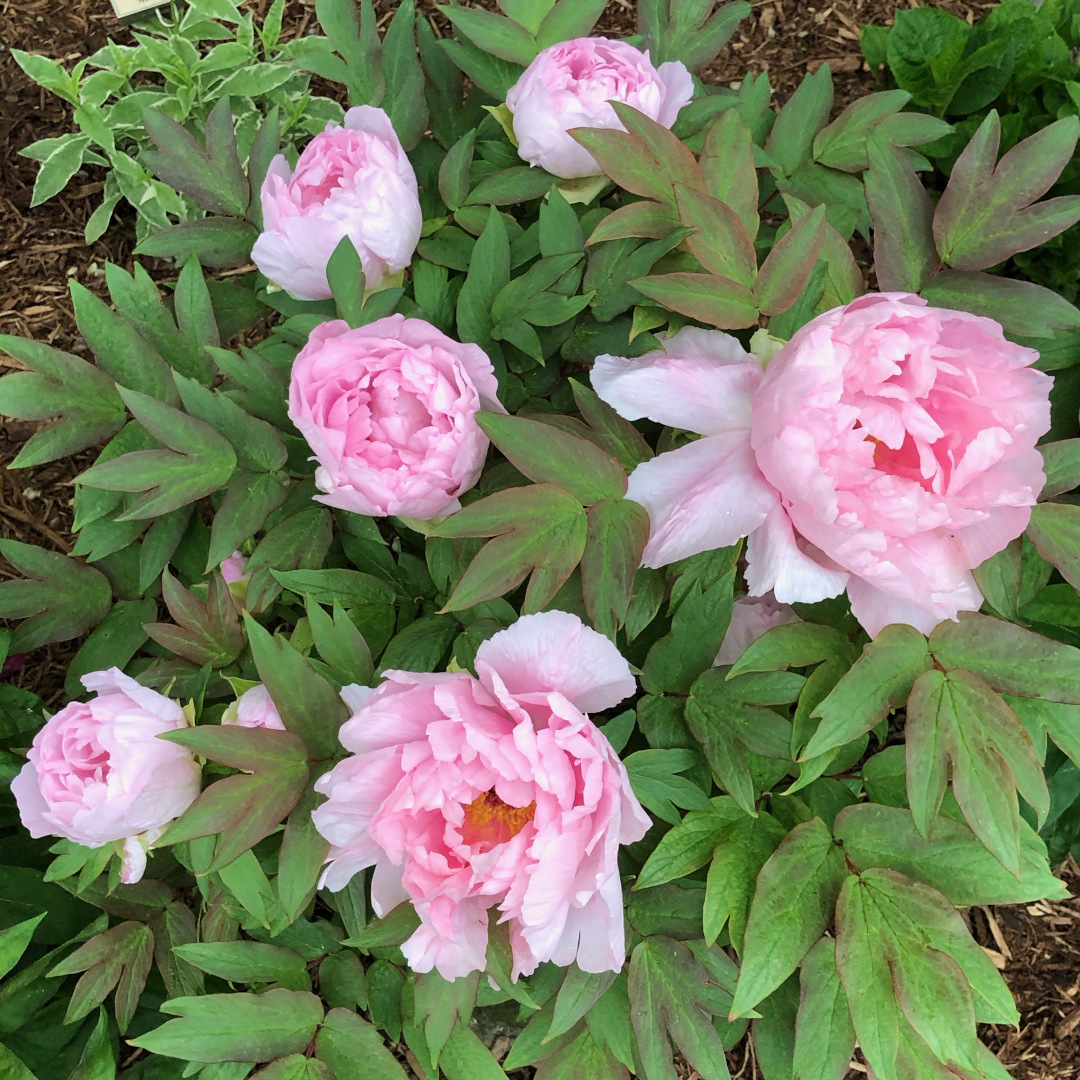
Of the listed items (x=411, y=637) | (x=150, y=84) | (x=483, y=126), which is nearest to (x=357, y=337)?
(x=411, y=637)

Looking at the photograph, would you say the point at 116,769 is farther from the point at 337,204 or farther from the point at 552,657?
the point at 337,204

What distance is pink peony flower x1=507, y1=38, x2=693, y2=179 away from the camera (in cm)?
81

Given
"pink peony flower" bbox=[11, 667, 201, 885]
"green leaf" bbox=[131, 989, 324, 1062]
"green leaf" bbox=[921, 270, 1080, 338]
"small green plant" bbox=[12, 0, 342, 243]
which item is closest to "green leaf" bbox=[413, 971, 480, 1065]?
"green leaf" bbox=[131, 989, 324, 1062]

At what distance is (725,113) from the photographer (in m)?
0.79

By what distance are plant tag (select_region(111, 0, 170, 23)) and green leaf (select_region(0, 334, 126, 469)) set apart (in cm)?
94

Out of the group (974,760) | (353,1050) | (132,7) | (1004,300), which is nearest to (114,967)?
(353,1050)

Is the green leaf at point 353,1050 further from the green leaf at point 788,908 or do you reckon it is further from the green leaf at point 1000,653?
the green leaf at point 1000,653

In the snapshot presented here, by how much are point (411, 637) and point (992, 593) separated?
20.0 inches

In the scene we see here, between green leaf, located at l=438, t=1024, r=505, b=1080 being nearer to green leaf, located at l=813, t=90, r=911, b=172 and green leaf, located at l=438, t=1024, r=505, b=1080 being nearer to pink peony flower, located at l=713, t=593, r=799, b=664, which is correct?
pink peony flower, located at l=713, t=593, r=799, b=664

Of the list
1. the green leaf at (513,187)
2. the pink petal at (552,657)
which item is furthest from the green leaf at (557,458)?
the green leaf at (513,187)

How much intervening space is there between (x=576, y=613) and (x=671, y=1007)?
1.22 feet

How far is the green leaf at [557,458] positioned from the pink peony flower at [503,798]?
0.11 m

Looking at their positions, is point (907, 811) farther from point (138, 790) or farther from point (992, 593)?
point (138, 790)

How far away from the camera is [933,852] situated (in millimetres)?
812
